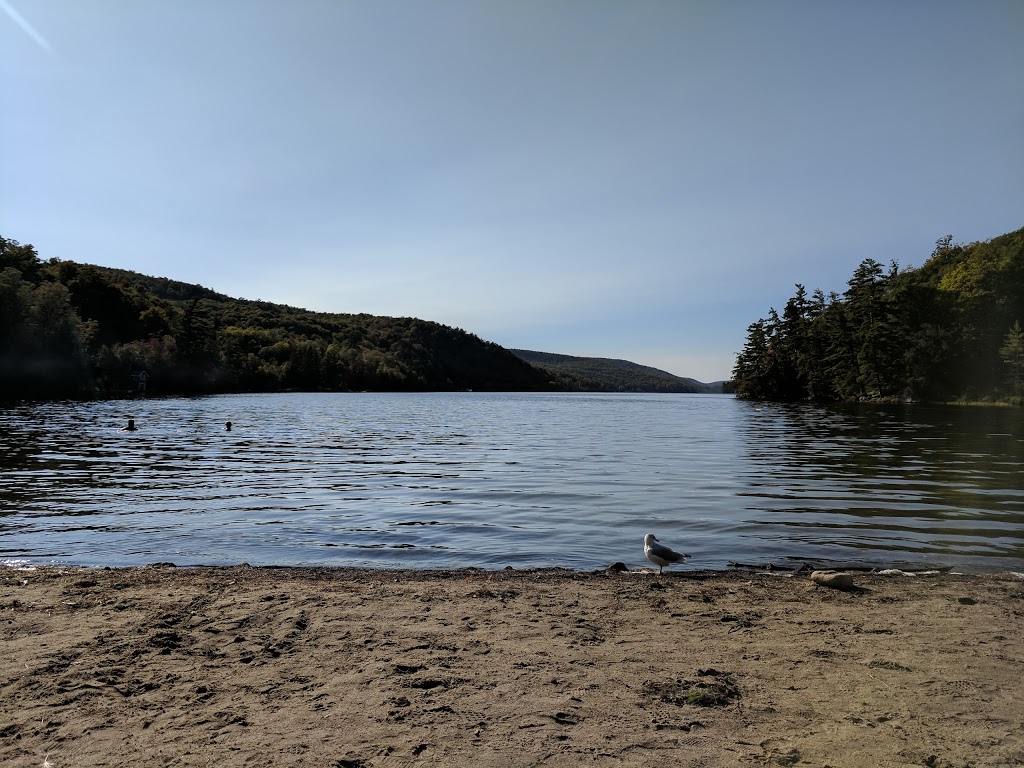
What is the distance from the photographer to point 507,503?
16078mm

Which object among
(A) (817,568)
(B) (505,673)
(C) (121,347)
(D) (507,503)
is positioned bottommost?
(D) (507,503)

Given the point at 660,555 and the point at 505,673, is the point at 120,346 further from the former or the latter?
the point at 505,673

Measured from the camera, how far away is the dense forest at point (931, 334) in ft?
262

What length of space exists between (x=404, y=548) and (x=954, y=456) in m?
24.7

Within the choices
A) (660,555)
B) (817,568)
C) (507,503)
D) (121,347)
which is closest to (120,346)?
(121,347)

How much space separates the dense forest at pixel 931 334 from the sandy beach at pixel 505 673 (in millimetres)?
83487

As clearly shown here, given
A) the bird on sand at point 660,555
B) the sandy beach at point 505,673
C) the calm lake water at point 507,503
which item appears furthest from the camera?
the calm lake water at point 507,503

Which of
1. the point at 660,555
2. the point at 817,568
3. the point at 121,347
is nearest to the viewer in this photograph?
the point at 660,555

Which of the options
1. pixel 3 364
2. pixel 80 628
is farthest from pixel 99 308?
pixel 80 628

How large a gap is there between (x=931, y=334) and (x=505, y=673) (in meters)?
95.4

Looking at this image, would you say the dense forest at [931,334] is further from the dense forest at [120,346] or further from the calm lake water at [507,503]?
the dense forest at [120,346]

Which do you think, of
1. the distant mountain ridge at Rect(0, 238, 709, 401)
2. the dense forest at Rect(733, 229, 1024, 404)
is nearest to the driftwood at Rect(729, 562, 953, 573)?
the dense forest at Rect(733, 229, 1024, 404)

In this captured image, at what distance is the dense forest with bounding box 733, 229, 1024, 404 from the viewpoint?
79.8 metres

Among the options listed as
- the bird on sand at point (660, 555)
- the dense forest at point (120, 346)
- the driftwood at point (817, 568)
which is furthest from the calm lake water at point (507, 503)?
the dense forest at point (120, 346)
